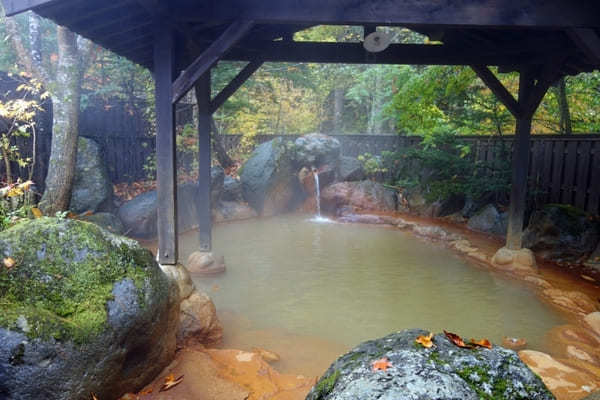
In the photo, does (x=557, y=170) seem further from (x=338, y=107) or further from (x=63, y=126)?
(x=338, y=107)

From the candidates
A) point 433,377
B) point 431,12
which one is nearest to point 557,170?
point 431,12

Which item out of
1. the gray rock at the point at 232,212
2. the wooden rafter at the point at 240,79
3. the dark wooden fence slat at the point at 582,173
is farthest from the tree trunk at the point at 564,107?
the gray rock at the point at 232,212

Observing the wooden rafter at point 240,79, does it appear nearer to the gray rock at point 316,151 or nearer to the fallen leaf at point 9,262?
the fallen leaf at point 9,262

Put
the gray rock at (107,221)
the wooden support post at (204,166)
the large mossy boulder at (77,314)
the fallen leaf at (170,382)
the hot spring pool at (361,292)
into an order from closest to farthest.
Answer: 1. the large mossy boulder at (77,314)
2. the fallen leaf at (170,382)
3. the hot spring pool at (361,292)
4. the wooden support post at (204,166)
5. the gray rock at (107,221)

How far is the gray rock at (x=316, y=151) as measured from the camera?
12320 millimetres

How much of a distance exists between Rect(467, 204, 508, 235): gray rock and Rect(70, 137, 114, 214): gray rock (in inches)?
317

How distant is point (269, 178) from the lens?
10992 millimetres

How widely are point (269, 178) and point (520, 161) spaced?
248 inches

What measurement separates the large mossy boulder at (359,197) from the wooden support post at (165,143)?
7.71 meters

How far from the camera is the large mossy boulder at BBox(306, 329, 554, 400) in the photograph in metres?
1.53

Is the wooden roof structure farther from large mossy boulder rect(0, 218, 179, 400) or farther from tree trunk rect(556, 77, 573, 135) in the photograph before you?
tree trunk rect(556, 77, 573, 135)

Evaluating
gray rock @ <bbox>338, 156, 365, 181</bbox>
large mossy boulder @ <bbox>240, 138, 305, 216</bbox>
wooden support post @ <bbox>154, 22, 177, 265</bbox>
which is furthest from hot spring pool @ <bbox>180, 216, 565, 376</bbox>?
gray rock @ <bbox>338, 156, 365, 181</bbox>

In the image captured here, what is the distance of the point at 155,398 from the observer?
259 centimetres

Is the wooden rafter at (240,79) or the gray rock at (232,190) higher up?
the wooden rafter at (240,79)
